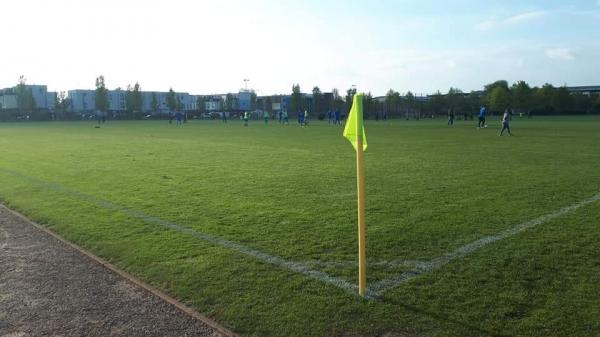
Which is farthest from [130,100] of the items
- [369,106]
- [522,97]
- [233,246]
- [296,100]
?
[233,246]

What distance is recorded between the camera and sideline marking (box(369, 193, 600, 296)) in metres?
4.71

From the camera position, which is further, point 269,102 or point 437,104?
point 269,102

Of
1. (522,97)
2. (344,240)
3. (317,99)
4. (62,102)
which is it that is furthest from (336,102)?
(344,240)

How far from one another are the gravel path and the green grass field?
0.28 meters

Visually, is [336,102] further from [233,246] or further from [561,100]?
[233,246]

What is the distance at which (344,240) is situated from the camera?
6.27 m

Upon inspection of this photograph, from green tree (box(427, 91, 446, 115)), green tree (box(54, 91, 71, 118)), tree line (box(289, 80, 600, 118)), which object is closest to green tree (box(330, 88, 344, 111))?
tree line (box(289, 80, 600, 118))

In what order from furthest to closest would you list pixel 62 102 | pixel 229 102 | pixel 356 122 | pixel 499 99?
pixel 229 102 < pixel 62 102 < pixel 499 99 < pixel 356 122

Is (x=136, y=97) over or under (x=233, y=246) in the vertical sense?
over

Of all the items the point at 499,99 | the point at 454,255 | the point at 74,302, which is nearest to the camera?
the point at 74,302

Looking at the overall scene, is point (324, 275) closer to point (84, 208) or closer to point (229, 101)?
point (84, 208)

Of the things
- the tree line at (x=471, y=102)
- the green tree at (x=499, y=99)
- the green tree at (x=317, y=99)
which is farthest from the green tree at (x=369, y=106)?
the green tree at (x=499, y=99)

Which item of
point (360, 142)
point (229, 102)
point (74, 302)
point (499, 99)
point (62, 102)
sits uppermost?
point (229, 102)

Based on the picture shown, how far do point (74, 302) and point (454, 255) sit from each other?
13.7ft
